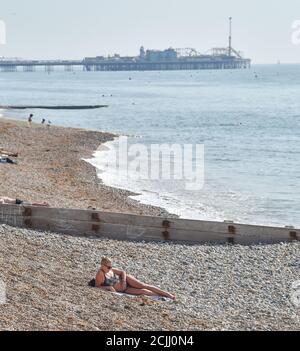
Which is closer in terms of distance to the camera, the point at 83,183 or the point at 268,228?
the point at 268,228

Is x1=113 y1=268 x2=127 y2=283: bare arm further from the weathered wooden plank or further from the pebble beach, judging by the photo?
the weathered wooden plank

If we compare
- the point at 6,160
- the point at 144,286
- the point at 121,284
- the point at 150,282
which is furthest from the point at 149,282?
the point at 6,160

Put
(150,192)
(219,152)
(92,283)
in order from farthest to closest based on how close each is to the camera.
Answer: (219,152) < (150,192) < (92,283)

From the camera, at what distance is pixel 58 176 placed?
27.8 m

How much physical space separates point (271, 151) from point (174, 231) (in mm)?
31136

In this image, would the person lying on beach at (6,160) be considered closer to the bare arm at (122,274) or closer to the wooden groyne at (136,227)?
the wooden groyne at (136,227)

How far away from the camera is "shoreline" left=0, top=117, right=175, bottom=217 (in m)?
22.3

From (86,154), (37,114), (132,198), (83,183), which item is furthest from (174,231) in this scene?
(37,114)

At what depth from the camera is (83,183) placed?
27.0m

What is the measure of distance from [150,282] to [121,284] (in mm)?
936

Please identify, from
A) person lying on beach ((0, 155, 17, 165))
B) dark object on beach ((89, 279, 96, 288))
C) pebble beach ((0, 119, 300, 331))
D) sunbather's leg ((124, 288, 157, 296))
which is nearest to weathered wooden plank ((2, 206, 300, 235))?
pebble beach ((0, 119, 300, 331))

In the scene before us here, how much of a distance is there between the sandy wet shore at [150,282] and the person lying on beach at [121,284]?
0.22m

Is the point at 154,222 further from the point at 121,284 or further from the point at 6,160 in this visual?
the point at 6,160

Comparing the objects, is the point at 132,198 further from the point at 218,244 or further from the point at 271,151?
the point at 271,151
